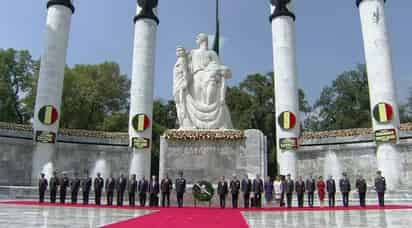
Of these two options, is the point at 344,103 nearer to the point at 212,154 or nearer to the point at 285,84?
the point at 285,84

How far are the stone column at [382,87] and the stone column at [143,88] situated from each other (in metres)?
14.1

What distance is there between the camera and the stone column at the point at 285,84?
2347 cm

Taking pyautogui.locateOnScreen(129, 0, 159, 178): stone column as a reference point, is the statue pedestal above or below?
below

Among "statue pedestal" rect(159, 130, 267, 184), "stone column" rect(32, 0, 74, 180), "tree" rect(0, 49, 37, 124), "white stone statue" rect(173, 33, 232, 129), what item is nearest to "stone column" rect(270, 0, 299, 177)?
"white stone statue" rect(173, 33, 232, 129)

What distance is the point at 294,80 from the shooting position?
24.7m

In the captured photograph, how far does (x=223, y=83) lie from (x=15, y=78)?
27.8 m

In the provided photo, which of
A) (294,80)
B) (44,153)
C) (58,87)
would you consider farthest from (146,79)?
(294,80)

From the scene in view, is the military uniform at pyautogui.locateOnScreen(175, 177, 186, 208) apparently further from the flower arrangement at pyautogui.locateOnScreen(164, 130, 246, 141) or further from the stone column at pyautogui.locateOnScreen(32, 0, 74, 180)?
the stone column at pyautogui.locateOnScreen(32, 0, 74, 180)

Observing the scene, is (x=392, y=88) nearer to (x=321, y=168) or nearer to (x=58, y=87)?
(x=321, y=168)

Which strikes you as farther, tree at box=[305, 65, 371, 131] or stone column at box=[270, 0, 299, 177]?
→ tree at box=[305, 65, 371, 131]

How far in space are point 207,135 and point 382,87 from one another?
485 inches

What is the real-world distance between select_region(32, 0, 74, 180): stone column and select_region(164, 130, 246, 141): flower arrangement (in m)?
10.4

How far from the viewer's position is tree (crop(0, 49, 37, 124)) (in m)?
34.4

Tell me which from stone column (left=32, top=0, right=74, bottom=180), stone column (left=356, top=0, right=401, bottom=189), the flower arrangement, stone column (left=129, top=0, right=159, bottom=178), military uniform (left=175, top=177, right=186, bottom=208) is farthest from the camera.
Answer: stone column (left=129, top=0, right=159, bottom=178)
